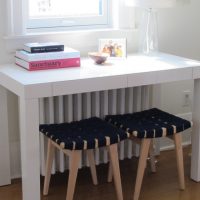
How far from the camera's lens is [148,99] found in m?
3.27

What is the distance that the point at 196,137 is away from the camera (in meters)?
3.02

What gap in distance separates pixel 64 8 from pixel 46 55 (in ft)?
1.82

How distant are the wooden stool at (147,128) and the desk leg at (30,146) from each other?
0.55m

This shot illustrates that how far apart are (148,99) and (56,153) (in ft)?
2.34

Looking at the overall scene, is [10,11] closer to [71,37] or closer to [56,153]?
[71,37]

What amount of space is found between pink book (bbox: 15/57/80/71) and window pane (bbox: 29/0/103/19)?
0.42 m

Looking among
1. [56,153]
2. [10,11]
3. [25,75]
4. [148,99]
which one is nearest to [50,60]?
[25,75]

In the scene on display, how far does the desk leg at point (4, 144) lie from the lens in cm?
291

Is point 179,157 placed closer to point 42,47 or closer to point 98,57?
point 98,57

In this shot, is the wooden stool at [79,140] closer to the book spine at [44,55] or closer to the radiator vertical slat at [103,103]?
the radiator vertical slat at [103,103]

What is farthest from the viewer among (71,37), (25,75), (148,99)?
(148,99)

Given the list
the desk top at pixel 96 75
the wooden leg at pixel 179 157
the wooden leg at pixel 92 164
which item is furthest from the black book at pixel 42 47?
the wooden leg at pixel 179 157

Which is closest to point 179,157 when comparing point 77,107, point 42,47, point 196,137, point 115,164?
point 196,137

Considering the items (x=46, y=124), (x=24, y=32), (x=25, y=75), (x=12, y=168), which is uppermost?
(x=24, y=32)
